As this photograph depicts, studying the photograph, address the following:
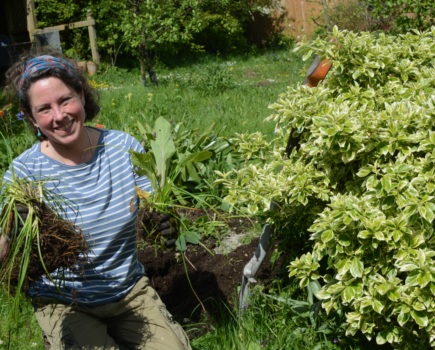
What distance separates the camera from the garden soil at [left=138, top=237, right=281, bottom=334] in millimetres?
2484

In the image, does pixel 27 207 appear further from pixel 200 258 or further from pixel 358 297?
pixel 200 258

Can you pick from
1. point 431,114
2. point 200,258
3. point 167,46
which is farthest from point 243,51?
point 431,114

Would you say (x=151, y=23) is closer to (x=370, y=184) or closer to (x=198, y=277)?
(x=198, y=277)

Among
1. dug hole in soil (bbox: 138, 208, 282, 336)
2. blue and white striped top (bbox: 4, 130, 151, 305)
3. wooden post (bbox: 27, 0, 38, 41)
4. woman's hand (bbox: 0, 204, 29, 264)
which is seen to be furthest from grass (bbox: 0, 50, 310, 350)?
wooden post (bbox: 27, 0, 38, 41)

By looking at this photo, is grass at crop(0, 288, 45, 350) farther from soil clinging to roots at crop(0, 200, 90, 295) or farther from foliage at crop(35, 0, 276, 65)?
foliage at crop(35, 0, 276, 65)

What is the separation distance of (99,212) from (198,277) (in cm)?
105

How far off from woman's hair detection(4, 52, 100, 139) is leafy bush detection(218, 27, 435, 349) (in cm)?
94

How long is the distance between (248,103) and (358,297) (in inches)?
165

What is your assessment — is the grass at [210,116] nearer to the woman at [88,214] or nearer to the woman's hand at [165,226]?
the woman at [88,214]

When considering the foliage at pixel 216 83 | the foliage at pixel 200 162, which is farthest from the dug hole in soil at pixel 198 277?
the foliage at pixel 216 83

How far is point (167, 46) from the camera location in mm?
12227

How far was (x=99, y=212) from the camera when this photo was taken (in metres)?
1.85

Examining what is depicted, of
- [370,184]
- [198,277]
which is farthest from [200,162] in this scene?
[370,184]

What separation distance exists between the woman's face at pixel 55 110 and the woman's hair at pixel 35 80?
0.07 feet
